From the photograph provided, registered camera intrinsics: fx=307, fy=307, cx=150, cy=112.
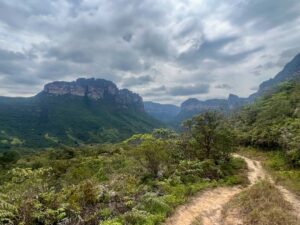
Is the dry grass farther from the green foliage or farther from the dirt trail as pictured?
the green foliage

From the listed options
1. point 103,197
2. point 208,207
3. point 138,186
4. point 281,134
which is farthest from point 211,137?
point 103,197

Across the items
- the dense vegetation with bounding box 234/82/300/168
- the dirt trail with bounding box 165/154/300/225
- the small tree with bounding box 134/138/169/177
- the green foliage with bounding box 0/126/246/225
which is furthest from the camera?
the dense vegetation with bounding box 234/82/300/168

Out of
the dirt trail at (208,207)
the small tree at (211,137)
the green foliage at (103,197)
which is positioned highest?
the small tree at (211,137)

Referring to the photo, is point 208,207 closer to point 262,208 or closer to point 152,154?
point 262,208

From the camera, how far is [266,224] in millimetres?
10961

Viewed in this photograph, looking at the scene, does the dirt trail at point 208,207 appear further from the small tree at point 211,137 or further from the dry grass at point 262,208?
the small tree at point 211,137

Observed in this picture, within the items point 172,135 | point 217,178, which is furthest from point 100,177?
point 217,178

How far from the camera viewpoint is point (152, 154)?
19578 millimetres

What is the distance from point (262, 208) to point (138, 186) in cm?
646

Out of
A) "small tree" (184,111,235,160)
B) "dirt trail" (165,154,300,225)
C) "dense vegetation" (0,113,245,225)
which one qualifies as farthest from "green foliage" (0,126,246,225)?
"small tree" (184,111,235,160)

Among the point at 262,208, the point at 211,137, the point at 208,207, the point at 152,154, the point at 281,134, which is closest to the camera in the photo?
the point at 262,208

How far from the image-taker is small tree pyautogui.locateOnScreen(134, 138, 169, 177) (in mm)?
19422

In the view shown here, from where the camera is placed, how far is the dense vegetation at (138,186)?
11.3 metres

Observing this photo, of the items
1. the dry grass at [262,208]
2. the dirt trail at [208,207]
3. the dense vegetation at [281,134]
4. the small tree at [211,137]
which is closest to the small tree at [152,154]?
the dirt trail at [208,207]
